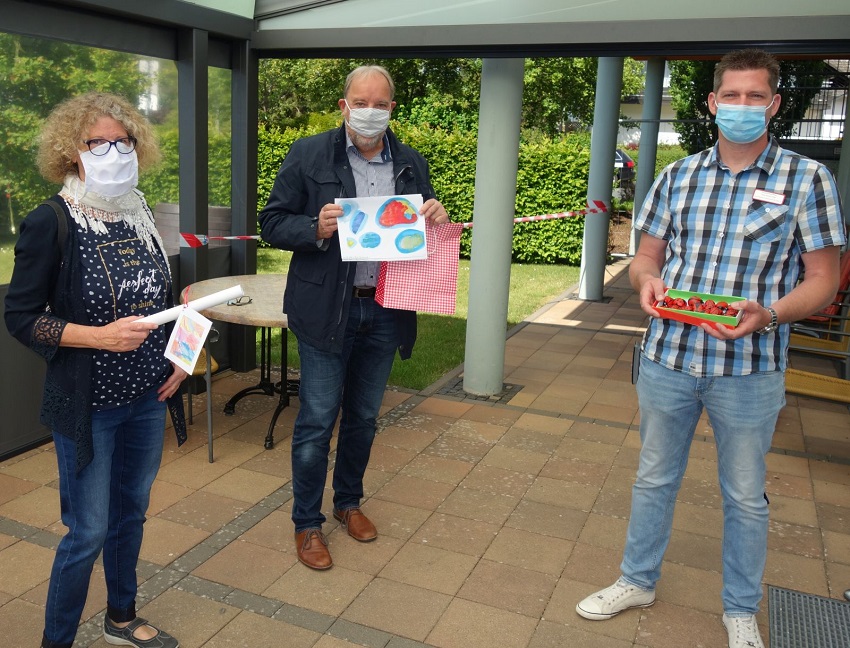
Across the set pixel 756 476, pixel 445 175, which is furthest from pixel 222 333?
pixel 445 175

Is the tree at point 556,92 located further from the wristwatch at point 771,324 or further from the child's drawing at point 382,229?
the wristwatch at point 771,324

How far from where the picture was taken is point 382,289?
342 centimetres

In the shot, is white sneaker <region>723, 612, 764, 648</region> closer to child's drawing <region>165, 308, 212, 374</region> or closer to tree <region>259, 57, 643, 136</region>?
child's drawing <region>165, 308, 212, 374</region>

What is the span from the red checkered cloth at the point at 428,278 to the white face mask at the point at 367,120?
442mm

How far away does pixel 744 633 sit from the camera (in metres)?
3.02

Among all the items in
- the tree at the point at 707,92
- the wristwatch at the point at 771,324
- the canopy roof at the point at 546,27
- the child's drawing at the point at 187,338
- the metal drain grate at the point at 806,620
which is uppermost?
the tree at the point at 707,92

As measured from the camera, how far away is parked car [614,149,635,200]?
834 inches

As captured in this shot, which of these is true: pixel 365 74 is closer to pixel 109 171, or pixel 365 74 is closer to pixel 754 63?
pixel 109 171

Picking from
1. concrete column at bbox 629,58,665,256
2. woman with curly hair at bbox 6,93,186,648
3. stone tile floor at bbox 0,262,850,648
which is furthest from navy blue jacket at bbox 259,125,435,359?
concrete column at bbox 629,58,665,256

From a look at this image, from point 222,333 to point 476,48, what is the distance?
282cm

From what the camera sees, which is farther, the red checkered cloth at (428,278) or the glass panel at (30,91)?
the glass panel at (30,91)

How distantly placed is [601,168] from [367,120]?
24.7 feet

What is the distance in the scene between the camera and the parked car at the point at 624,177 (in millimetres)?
21188

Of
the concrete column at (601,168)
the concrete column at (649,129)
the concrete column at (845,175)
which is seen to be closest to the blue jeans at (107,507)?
the concrete column at (845,175)
